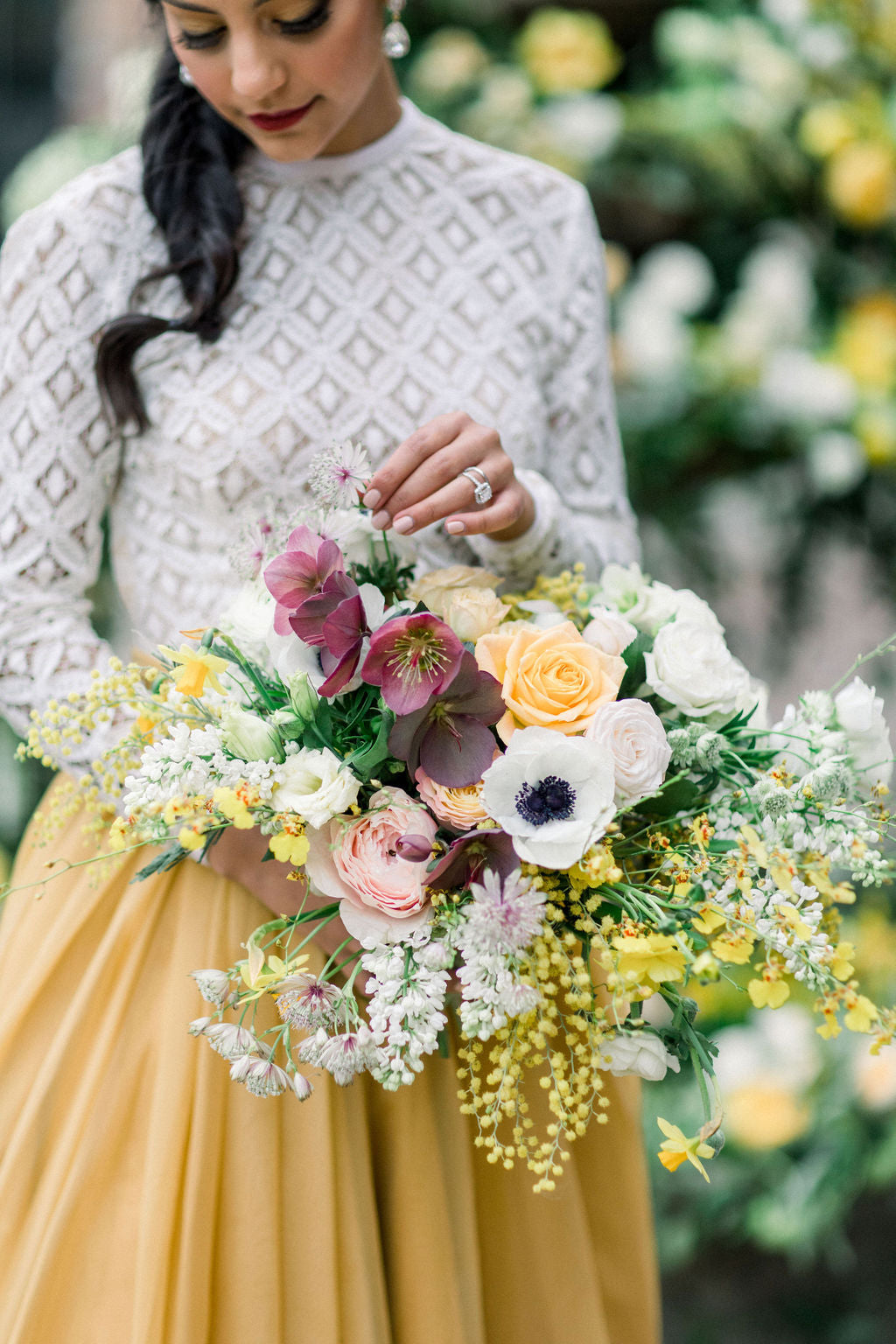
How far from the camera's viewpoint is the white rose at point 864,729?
37.2 inches

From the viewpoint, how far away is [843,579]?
2381 millimetres

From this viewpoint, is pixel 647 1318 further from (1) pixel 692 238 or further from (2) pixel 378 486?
(1) pixel 692 238

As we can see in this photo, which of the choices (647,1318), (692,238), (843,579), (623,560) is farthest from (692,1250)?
(692,238)

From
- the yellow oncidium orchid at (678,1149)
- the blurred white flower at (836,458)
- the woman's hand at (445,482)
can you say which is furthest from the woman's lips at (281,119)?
the blurred white flower at (836,458)

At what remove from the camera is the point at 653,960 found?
2.69 ft

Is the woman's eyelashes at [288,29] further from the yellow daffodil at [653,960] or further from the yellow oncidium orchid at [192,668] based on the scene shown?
the yellow daffodil at [653,960]

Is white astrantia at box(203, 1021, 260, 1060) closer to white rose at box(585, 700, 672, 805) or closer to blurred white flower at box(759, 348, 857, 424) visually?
white rose at box(585, 700, 672, 805)

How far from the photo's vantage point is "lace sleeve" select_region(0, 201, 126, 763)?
1120 mm

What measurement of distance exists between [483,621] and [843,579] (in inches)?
64.6

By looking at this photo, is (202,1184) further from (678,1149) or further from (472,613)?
(472,613)

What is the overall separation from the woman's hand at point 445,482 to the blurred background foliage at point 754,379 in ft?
3.68

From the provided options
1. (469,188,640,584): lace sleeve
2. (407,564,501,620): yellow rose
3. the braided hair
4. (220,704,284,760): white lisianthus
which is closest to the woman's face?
the braided hair

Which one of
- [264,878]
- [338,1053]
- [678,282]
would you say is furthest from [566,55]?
[338,1053]

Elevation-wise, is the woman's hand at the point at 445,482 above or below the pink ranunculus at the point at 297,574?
below
